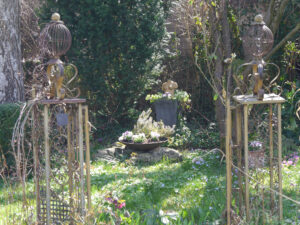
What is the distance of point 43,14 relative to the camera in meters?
7.39

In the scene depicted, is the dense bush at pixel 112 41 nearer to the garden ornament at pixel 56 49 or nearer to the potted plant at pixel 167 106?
the potted plant at pixel 167 106

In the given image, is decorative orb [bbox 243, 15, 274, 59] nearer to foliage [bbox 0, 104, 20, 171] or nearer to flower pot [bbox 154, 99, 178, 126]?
foliage [bbox 0, 104, 20, 171]

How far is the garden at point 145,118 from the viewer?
10.2 ft

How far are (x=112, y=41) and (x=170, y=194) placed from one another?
160 inches

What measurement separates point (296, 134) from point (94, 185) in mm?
3986

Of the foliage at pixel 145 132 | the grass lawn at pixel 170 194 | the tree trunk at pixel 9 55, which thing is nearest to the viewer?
the grass lawn at pixel 170 194

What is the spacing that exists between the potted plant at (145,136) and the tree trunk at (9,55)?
1.88 metres

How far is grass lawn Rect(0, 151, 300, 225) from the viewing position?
10.9 feet

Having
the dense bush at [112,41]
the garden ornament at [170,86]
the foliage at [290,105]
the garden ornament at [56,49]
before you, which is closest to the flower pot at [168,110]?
the garden ornament at [170,86]

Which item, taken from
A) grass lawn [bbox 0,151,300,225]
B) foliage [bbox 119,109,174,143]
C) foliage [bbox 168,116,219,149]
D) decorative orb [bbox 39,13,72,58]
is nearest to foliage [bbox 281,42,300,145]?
foliage [bbox 168,116,219,149]

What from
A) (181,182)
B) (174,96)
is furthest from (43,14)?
(181,182)

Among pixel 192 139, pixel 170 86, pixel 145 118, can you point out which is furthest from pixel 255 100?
pixel 170 86

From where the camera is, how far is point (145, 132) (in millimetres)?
Answer: 6797

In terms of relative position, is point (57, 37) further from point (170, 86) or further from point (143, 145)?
point (170, 86)
